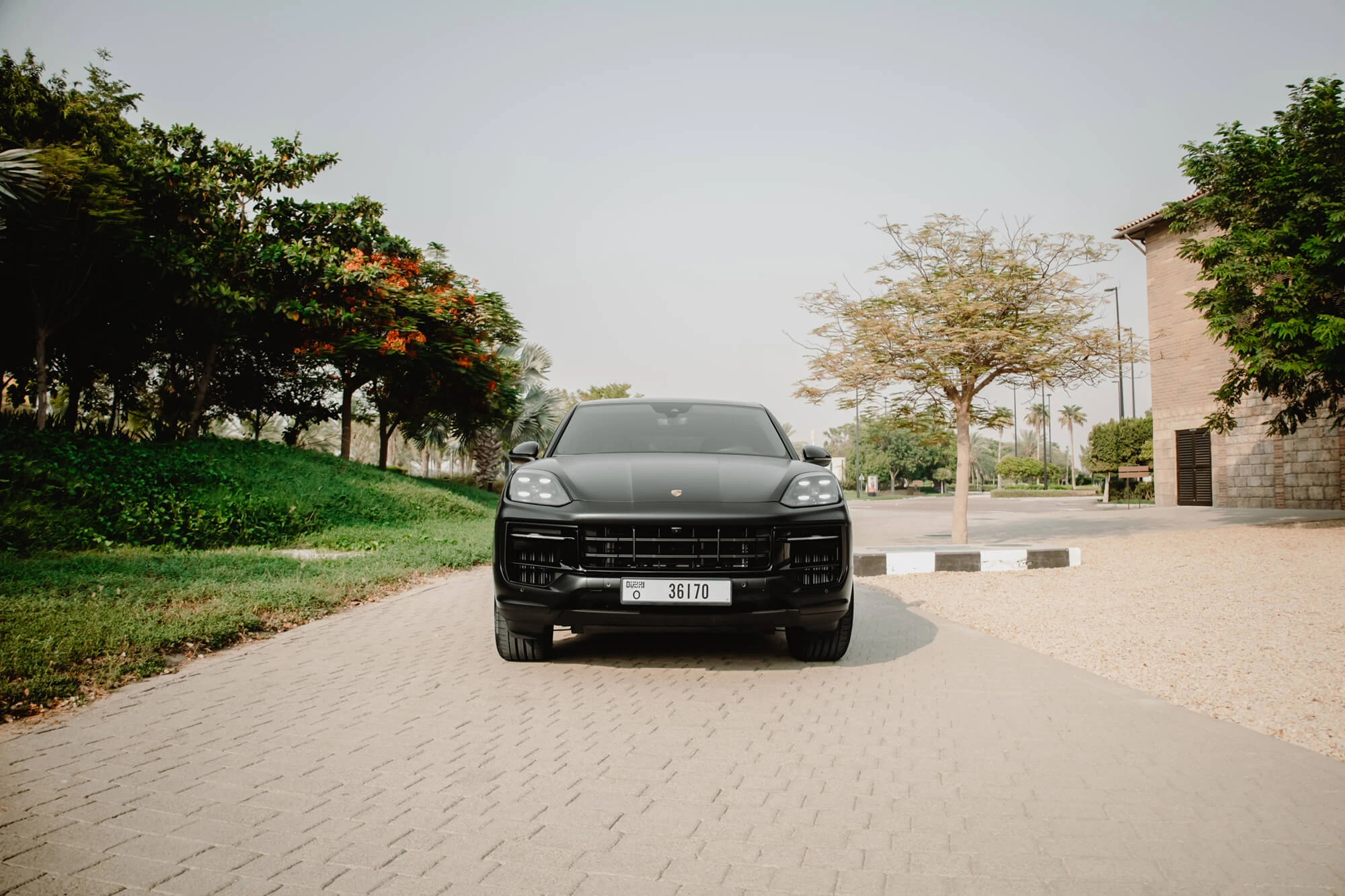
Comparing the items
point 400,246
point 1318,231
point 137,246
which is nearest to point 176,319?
point 137,246

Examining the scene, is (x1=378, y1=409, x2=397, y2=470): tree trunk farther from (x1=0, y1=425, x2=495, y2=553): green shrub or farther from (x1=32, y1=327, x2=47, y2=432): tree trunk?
(x1=32, y1=327, x2=47, y2=432): tree trunk

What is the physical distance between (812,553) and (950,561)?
22.2 ft

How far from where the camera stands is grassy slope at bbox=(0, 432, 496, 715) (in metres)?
5.13

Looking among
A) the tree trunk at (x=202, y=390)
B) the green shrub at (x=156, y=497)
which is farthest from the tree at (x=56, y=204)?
the tree trunk at (x=202, y=390)

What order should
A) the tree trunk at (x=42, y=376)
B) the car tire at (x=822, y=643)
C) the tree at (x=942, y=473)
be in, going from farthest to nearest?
the tree at (x=942, y=473) → the tree trunk at (x=42, y=376) → the car tire at (x=822, y=643)

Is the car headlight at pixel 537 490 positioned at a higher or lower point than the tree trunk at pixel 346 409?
lower

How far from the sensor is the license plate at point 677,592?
4523 millimetres

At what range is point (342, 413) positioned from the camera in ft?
85.7

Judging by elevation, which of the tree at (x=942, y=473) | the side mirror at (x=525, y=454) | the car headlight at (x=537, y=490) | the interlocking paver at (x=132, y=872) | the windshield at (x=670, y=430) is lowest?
the interlocking paver at (x=132, y=872)

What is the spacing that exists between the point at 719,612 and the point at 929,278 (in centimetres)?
1057

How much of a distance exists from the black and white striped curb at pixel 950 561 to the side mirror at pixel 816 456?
16.6 feet

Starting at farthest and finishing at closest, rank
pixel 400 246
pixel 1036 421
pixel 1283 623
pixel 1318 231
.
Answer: pixel 1036 421 < pixel 400 246 < pixel 1318 231 < pixel 1283 623

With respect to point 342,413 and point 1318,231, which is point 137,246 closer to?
point 342,413

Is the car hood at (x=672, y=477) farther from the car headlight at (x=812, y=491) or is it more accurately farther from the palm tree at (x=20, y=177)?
the palm tree at (x=20, y=177)
